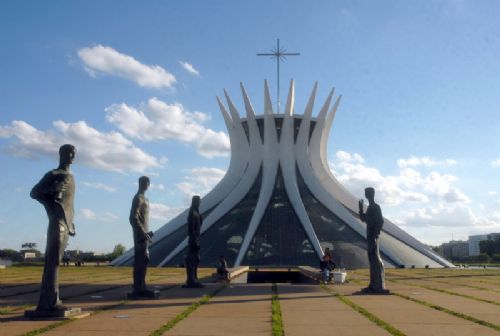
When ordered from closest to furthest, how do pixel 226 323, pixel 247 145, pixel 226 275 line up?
1. pixel 226 323
2. pixel 226 275
3. pixel 247 145

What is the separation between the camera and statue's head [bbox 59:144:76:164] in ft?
27.0

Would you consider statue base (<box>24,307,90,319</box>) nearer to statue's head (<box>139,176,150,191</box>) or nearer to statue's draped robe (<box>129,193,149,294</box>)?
statue's draped robe (<box>129,193,149,294</box>)

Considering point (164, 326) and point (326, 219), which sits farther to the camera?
point (326, 219)

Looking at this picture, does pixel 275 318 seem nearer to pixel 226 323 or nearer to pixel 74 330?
pixel 226 323

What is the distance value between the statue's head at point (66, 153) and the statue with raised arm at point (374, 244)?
7.01 m

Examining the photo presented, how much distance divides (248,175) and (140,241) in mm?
29972

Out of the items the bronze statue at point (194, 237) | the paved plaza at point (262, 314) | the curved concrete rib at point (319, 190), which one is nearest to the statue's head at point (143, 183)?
the paved plaza at point (262, 314)

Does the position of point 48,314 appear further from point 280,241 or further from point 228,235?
point 228,235

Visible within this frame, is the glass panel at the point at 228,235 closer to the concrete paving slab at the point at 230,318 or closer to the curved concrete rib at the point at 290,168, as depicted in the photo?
the curved concrete rib at the point at 290,168

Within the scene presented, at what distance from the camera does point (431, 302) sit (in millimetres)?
10039

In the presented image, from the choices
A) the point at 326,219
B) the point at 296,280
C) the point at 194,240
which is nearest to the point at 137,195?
the point at 194,240

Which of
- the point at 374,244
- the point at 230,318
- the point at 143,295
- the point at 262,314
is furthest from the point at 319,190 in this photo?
the point at 230,318

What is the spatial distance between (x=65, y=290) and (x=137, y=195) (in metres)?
3.71

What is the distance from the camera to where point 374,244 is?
12.6m
